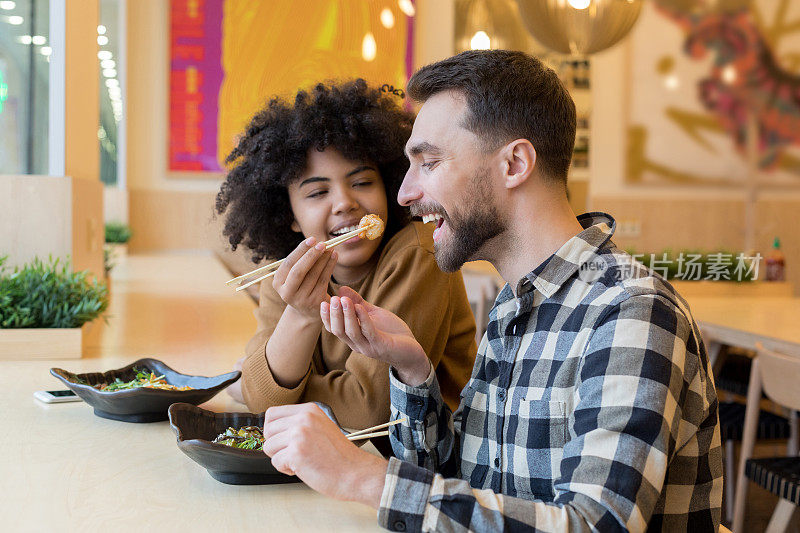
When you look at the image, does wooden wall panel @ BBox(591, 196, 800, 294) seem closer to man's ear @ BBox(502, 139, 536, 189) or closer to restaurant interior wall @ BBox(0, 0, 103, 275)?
restaurant interior wall @ BBox(0, 0, 103, 275)

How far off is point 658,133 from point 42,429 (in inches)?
211

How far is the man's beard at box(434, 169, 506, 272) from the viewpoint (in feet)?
3.68

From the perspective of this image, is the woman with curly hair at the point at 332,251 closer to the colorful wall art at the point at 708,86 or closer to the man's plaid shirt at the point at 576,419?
the man's plaid shirt at the point at 576,419

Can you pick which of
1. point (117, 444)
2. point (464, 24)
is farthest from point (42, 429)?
point (464, 24)

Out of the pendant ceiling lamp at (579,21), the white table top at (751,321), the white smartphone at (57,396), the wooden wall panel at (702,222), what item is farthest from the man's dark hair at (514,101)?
the wooden wall panel at (702,222)

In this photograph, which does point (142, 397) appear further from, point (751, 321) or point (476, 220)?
point (751, 321)

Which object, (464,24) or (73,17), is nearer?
(73,17)

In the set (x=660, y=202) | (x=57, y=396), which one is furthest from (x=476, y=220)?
(x=660, y=202)

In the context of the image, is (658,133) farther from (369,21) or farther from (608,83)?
(369,21)

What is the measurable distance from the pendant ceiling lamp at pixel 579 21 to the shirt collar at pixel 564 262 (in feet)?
7.36

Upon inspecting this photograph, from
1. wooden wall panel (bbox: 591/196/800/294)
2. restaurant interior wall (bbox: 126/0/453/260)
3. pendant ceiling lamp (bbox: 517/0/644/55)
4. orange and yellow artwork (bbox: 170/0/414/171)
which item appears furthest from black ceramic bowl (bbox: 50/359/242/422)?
wooden wall panel (bbox: 591/196/800/294)

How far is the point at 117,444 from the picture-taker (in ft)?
4.03

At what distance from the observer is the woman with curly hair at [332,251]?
1.41m

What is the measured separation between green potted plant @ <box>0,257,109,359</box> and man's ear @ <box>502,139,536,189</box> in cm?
127
